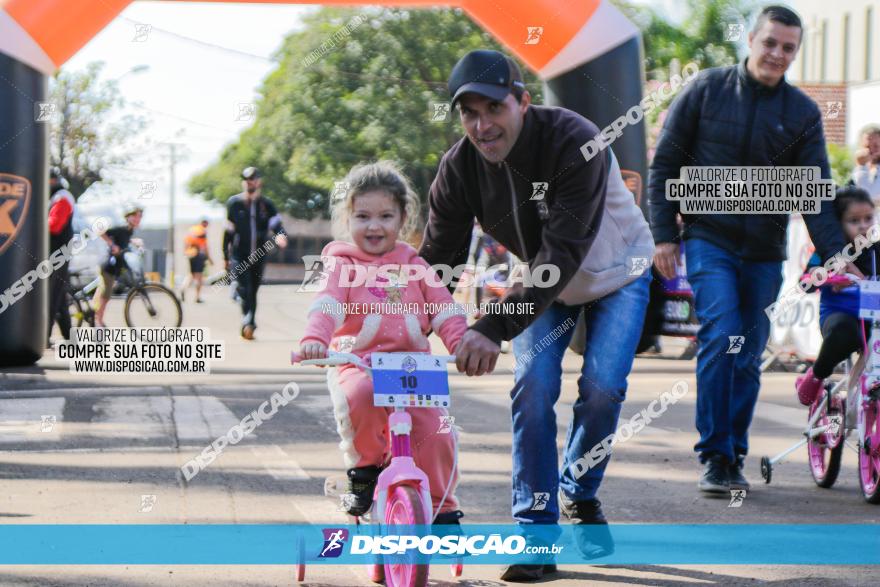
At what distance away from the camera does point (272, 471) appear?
6.80m

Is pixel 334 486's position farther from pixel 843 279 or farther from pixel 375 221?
pixel 843 279

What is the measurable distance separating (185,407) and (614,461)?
344 centimetres

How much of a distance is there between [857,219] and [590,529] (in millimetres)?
2603

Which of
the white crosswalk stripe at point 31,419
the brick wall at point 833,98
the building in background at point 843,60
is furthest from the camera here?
the brick wall at point 833,98

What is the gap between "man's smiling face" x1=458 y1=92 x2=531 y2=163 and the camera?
4211 millimetres

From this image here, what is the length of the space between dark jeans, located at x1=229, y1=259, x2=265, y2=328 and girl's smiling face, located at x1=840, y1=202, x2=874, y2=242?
9808mm

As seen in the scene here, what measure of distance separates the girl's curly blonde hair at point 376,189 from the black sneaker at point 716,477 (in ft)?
7.89

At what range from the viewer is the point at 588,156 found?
4402 mm

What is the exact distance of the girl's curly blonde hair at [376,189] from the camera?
4.34 m

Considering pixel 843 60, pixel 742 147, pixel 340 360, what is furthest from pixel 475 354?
pixel 843 60

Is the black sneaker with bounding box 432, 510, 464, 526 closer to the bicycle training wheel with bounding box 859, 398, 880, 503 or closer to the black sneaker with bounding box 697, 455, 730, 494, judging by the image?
the black sneaker with bounding box 697, 455, 730, 494

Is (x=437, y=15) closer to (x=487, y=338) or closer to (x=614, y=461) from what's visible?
(x=614, y=461)

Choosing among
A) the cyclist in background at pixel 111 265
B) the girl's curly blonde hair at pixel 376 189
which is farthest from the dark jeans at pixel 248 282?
the girl's curly blonde hair at pixel 376 189

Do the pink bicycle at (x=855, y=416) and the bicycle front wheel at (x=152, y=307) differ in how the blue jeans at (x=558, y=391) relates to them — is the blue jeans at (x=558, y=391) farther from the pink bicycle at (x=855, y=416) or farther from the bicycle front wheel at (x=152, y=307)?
the bicycle front wheel at (x=152, y=307)
